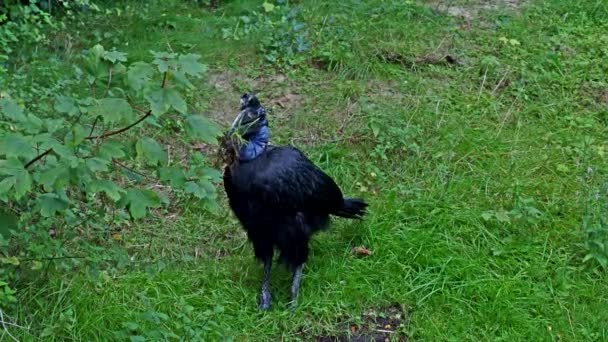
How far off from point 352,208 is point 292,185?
1.82 feet

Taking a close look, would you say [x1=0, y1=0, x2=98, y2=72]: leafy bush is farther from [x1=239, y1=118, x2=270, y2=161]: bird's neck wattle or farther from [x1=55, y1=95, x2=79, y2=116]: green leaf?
[x1=55, y1=95, x2=79, y2=116]: green leaf

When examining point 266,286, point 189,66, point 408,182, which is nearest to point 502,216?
point 408,182

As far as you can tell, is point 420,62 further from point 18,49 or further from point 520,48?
point 18,49

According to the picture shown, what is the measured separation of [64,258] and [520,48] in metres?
3.95

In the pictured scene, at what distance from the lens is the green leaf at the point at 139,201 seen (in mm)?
3078

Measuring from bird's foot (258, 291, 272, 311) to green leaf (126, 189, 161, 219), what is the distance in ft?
3.90

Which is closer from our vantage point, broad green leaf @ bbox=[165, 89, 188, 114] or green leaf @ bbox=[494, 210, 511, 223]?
broad green leaf @ bbox=[165, 89, 188, 114]

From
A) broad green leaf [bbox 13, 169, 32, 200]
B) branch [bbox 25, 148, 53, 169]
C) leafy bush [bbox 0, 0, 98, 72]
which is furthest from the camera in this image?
leafy bush [bbox 0, 0, 98, 72]

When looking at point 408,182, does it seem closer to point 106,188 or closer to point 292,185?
point 292,185

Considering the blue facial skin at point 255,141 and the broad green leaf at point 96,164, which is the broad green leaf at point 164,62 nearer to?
the broad green leaf at point 96,164

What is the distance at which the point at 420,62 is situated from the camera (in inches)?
246

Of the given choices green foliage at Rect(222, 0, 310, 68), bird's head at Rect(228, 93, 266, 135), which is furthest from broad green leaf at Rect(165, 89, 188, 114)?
green foliage at Rect(222, 0, 310, 68)

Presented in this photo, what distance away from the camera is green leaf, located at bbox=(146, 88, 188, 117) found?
281 centimetres

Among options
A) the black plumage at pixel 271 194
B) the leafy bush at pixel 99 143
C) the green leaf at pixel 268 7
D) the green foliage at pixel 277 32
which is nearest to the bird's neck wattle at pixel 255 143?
the black plumage at pixel 271 194
